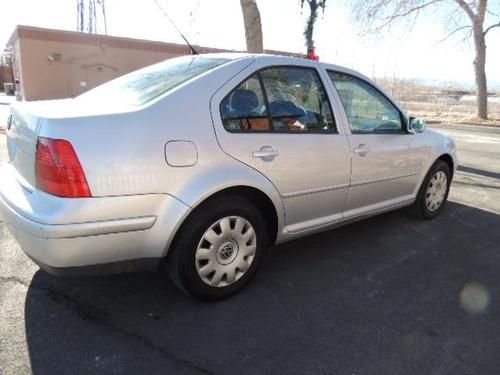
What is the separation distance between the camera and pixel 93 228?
95.2 inches

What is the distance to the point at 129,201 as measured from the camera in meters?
2.48

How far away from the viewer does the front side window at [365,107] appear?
3.70 metres

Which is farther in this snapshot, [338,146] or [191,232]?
[338,146]

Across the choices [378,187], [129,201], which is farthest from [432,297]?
[129,201]

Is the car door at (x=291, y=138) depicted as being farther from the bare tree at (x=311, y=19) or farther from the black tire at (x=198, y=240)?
the bare tree at (x=311, y=19)

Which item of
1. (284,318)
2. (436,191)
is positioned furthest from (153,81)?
(436,191)

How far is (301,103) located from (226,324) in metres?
1.72

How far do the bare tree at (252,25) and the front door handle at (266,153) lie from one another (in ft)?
22.1

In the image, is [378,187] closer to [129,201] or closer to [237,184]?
[237,184]

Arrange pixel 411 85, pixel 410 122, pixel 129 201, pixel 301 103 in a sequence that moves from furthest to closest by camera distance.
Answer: pixel 411 85 → pixel 410 122 → pixel 301 103 → pixel 129 201

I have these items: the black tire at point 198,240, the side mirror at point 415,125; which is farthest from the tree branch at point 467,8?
the black tire at point 198,240

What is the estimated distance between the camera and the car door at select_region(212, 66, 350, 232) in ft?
9.59

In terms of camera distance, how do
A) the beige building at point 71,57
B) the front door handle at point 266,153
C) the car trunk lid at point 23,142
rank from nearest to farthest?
the car trunk lid at point 23,142 < the front door handle at point 266,153 < the beige building at point 71,57

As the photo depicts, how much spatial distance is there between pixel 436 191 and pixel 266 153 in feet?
8.84
